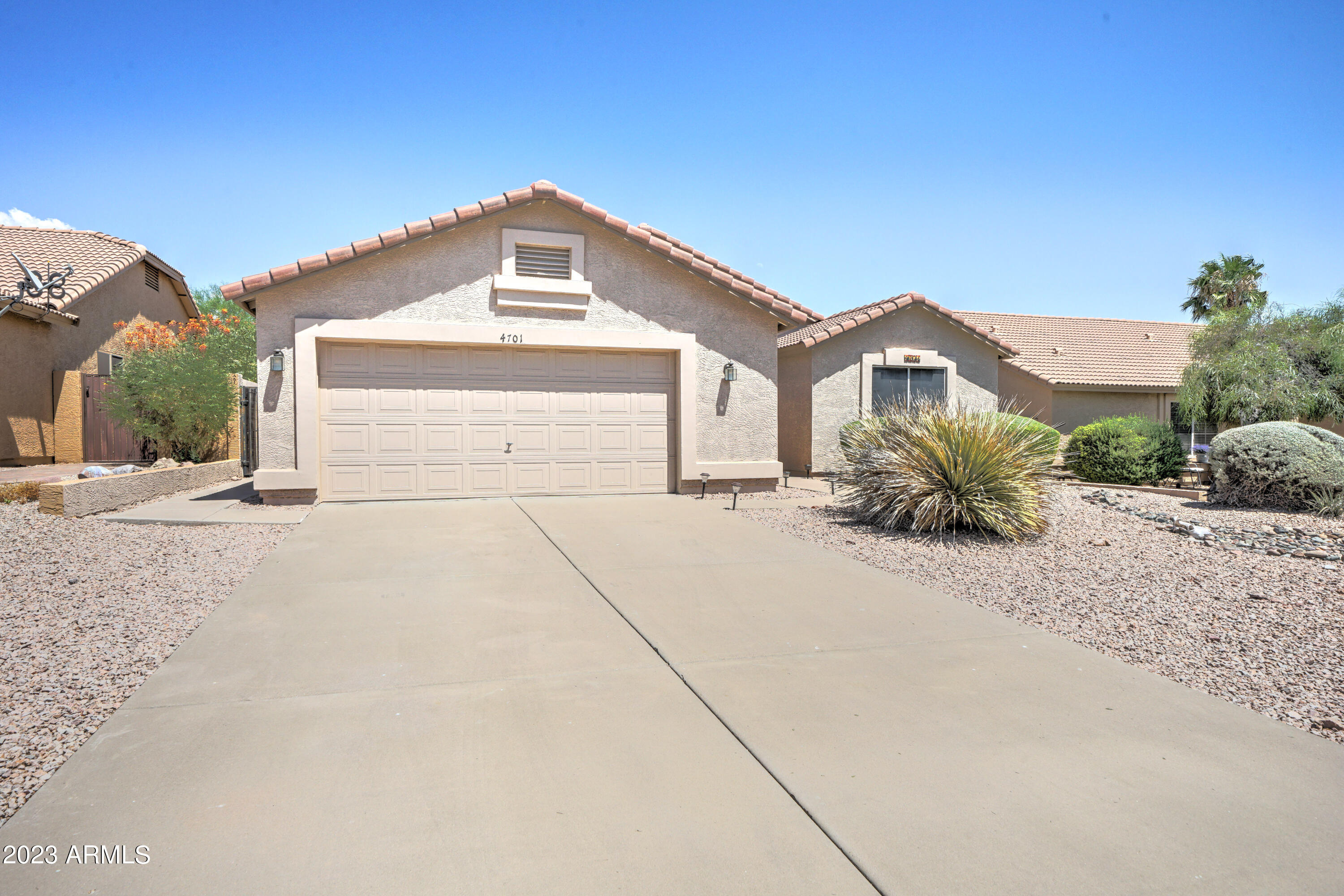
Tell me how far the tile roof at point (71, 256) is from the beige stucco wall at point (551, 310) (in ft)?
25.7

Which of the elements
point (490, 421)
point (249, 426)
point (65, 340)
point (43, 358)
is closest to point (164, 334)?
point (43, 358)

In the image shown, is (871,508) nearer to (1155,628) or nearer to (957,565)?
(957,565)

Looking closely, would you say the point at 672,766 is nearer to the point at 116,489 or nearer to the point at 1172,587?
the point at 1172,587

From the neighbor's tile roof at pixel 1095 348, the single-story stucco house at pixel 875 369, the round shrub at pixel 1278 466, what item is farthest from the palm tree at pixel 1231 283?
the round shrub at pixel 1278 466

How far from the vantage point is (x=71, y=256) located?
1778cm

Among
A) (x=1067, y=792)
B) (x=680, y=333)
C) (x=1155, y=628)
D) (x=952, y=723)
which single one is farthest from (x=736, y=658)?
(x=680, y=333)

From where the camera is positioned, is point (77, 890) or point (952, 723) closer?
point (77, 890)

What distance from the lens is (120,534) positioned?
8430 mm

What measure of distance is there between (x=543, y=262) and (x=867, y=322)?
7736 millimetres

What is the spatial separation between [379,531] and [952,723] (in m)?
6.81

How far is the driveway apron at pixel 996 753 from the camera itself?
2.61m

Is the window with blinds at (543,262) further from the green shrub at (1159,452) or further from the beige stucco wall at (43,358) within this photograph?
the green shrub at (1159,452)

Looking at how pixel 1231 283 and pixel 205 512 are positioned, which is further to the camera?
pixel 1231 283

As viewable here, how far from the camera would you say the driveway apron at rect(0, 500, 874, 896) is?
100 inches
